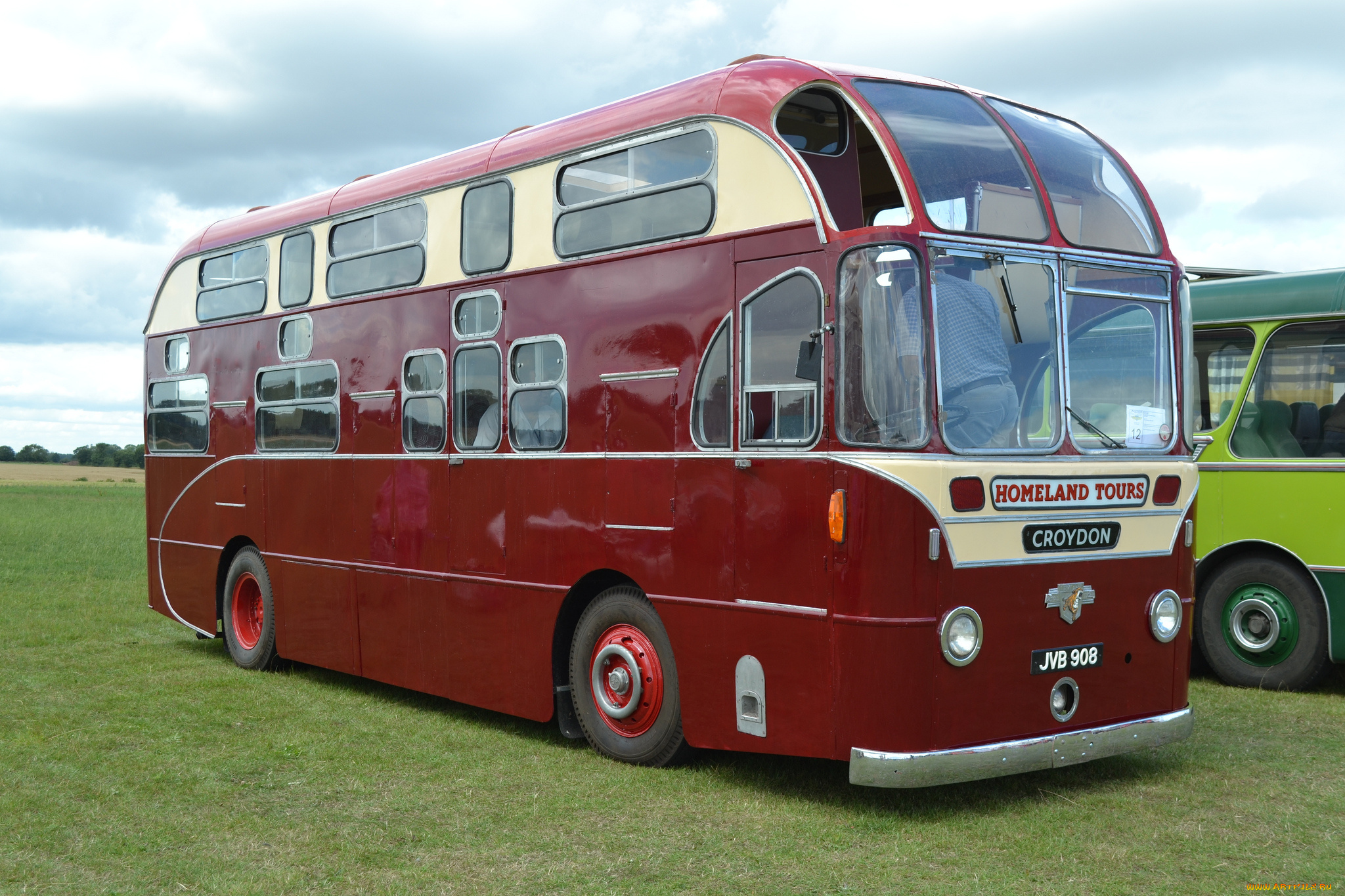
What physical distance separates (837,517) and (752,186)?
5.86 feet

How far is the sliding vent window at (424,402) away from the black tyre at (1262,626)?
5.95 meters

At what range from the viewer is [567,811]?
659cm

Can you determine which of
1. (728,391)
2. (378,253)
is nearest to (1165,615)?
(728,391)

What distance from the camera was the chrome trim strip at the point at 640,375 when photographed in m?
7.17

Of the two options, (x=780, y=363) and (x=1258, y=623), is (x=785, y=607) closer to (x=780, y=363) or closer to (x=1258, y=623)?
(x=780, y=363)

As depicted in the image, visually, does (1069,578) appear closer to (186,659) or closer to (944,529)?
(944,529)

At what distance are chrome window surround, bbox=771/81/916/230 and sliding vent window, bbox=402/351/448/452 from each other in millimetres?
3254

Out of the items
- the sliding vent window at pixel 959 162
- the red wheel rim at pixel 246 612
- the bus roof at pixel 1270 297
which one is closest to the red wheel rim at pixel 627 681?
the sliding vent window at pixel 959 162

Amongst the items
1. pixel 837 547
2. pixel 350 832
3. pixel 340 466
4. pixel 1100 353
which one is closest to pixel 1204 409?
pixel 1100 353

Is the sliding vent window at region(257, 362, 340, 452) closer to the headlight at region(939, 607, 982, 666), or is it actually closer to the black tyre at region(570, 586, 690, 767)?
the black tyre at region(570, 586, 690, 767)

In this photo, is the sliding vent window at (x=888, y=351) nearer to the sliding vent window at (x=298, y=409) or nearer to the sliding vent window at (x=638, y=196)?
the sliding vent window at (x=638, y=196)

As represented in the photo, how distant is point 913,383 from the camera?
6.05 metres

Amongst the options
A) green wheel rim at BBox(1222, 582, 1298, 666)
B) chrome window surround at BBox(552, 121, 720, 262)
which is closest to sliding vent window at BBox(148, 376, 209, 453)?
chrome window surround at BBox(552, 121, 720, 262)

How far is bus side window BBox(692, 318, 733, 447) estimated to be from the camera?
268 inches
